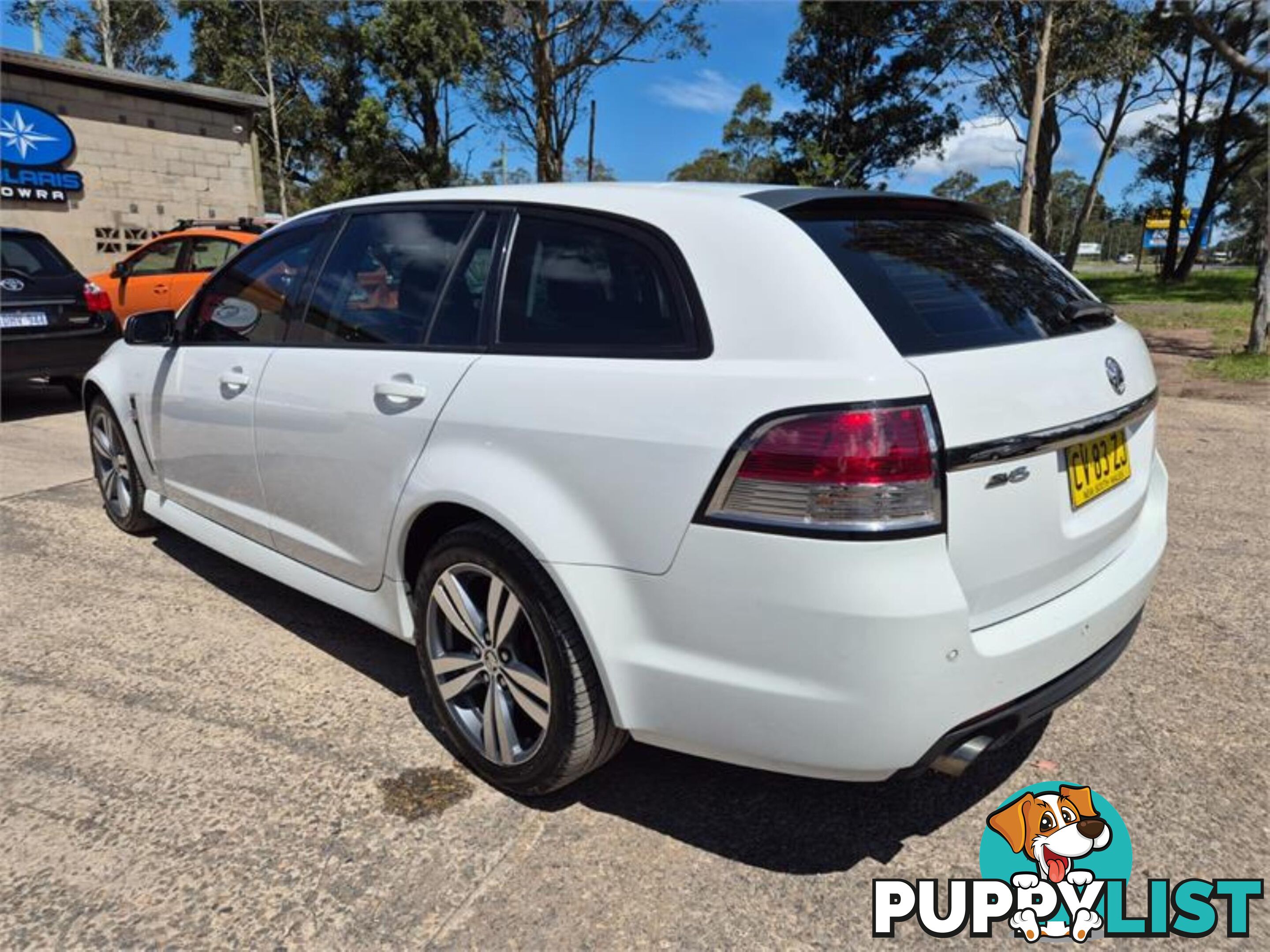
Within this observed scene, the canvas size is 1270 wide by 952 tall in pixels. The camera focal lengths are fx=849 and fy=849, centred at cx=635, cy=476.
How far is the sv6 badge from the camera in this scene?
1.78m

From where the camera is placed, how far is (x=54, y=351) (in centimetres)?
724

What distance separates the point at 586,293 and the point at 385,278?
0.92 meters

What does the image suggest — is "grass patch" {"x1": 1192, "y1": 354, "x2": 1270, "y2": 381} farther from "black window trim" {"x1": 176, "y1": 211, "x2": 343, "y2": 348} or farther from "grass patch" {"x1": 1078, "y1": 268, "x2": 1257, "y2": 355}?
"black window trim" {"x1": 176, "y1": 211, "x2": 343, "y2": 348}

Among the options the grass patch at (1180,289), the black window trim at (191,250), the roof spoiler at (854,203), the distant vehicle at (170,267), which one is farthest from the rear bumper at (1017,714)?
the grass patch at (1180,289)

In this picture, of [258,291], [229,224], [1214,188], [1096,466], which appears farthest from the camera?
[1214,188]

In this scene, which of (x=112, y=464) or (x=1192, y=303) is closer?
(x=112, y=464)

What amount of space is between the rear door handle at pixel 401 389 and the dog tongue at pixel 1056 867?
6.62 feet

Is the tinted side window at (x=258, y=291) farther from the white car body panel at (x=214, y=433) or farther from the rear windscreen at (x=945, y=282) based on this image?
the rear windscreen at (x=945, y=282)

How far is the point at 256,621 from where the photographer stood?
11.5 ft

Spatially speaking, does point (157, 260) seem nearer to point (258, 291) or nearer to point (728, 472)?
point (258, 291)

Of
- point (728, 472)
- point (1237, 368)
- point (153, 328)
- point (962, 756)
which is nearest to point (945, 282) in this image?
point (728, 472)

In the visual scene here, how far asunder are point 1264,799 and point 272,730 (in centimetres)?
288

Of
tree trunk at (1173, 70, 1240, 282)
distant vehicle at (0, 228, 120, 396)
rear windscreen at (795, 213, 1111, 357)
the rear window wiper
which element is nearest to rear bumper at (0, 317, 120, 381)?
distant vehicle at (0, 228, 120, 396)

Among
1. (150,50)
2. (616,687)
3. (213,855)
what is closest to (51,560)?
(213,855)
